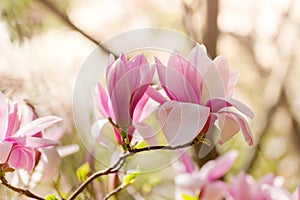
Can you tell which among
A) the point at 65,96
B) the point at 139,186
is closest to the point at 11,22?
the point at 65,96

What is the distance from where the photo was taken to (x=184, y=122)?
32cm

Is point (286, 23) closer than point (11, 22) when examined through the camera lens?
No

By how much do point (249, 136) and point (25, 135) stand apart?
0.43ft

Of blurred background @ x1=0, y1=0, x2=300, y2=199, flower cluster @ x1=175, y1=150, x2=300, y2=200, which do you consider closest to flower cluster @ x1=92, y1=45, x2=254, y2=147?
flower cluster @ x1=175, y1=150, x2=300, y2=200

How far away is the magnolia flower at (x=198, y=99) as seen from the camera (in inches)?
12.7

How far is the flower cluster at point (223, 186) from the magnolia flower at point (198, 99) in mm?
118

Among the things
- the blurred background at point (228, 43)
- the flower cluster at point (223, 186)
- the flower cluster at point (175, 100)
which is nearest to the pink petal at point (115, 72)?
the flower cluster at point (175, 100)

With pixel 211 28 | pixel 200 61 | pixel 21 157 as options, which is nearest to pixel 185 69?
pixel 200 61

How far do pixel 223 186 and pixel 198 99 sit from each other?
0.16m

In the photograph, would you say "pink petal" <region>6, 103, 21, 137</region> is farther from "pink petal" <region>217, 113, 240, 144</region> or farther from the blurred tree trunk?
the blurred tree trunk

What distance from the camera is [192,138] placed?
0.33 meters

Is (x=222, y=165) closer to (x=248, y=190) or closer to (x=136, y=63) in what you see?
(x=248, y=190)

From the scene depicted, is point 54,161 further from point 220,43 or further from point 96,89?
point 220,43

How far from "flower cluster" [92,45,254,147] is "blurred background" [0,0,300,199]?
425mm
